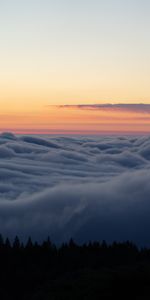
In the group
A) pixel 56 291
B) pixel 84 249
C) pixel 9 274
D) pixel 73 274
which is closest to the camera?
pixel 56 291

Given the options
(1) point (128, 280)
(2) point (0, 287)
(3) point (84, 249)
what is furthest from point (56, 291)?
(3) point (84, 249)

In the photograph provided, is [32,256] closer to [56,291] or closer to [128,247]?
→ [128,247]

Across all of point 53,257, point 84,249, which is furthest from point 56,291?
point 84,249

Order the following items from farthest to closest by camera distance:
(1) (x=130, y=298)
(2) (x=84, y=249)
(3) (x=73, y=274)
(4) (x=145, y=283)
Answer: (2) (x=84, y=249)
(3) (x=73, y=274)
(4) (x=145, y=283)
(1) (x=130, y=298)

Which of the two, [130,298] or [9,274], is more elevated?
[9,274]

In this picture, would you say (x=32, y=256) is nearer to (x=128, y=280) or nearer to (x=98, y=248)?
(x=98, y=248)

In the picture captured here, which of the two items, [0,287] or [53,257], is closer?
[0,287]

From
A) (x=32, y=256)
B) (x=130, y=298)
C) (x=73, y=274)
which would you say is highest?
(x=32, y=256)
